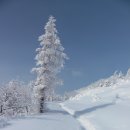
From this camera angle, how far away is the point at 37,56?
140 ft

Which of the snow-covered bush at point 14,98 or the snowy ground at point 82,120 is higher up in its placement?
the snow-covered bush at point 14,98

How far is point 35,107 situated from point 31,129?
2188cm

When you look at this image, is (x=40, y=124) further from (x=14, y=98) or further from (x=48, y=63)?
(x=14, y=98)

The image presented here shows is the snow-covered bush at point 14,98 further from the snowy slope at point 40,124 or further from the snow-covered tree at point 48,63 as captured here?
the snowy slope at point 40,124

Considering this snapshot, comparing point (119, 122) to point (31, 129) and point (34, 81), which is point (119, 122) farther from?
point (34, 81)

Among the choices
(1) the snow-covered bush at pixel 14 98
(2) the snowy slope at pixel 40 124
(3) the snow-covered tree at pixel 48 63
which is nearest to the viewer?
(2) the snowy slope at pixel 40 124

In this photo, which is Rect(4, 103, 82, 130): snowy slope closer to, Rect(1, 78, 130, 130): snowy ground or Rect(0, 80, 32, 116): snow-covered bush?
Rect(1, 78, 130, 130): snowy ground

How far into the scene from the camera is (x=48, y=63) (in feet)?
140

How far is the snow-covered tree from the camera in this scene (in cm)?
4241

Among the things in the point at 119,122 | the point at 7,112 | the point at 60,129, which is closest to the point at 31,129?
the point at 60,129

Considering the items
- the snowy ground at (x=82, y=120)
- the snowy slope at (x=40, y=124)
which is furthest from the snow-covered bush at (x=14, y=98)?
the snowy slope at (x=40, y=124)

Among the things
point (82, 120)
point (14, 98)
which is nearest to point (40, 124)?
point (82, 120)

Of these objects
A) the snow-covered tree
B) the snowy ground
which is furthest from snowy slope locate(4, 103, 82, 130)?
the snow-covered tree

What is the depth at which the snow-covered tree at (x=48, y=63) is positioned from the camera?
42406 millimetres
